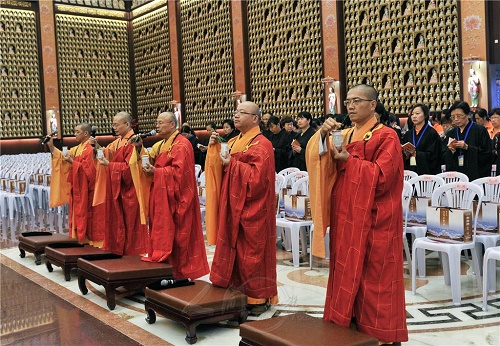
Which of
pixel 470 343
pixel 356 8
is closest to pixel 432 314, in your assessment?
pixel 470 343

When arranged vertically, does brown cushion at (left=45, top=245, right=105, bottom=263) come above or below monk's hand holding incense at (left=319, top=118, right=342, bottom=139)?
below

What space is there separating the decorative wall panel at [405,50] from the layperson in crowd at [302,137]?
408 cm

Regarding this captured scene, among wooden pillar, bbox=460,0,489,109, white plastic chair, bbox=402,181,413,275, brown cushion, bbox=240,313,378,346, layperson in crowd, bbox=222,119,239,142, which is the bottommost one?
brown cushion, bbox=240,313,378,346

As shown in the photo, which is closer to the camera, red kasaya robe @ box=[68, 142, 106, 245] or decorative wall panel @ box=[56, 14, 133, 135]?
red kasaya robe @ box=[68, 142, 106, 245]

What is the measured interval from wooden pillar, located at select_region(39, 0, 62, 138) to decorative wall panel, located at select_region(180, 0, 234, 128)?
4.95m

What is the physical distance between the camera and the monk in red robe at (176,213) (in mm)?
5508

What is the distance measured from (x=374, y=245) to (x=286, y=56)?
12.6m

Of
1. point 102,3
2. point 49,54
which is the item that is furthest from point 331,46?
point 102,3

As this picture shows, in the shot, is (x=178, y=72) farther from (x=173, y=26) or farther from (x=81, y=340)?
(x=81, y=340)

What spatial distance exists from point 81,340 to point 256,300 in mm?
1442

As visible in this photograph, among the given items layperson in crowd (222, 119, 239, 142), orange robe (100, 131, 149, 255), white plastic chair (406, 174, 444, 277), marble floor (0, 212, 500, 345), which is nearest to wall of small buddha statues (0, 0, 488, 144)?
layperson in crowd (222, 119, 239, 142)

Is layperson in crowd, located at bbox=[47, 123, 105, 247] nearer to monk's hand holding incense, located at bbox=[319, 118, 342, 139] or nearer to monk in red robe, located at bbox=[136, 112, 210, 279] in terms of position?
monk in red robe, located at bbox=[136, 112, 210, 279]

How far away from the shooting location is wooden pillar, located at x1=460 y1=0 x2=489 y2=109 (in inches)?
435

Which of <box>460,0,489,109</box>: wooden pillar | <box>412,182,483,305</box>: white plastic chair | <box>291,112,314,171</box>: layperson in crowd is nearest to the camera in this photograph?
<box>412,182,483,305</box>: white plastic chair
